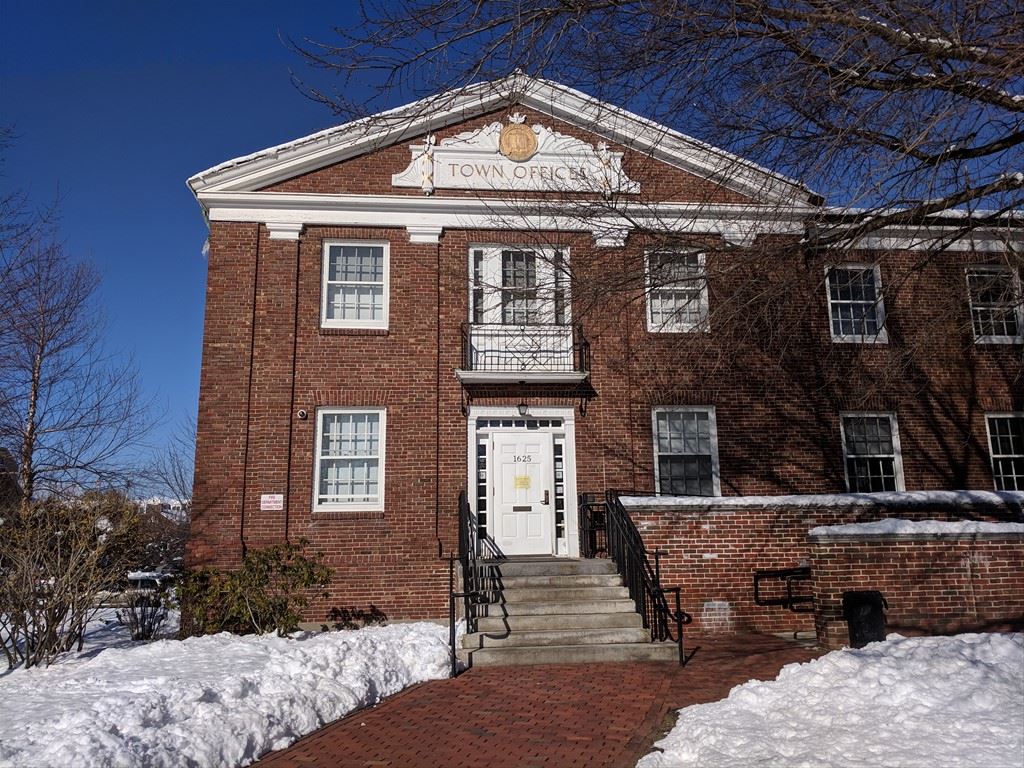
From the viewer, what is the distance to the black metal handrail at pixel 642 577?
9.62m

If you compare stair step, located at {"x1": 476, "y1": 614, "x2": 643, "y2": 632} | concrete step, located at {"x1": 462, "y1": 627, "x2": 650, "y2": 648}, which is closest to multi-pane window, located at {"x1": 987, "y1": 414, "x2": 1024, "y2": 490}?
stair step, located at {"x1": 476, "y1": 614, "x2": 643, "y2": 632}

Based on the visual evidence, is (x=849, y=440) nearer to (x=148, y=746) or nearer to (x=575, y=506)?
(x=575, y=506)

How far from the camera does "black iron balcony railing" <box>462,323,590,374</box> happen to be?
43.8 feet

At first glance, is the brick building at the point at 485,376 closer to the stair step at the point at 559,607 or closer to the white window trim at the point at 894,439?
the white window trim at the point at 894,439

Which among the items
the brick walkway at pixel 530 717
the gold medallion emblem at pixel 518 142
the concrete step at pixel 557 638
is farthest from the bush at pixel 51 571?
the gold medallion emblem at pixel 518 142

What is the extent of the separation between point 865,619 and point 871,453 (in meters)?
6.42

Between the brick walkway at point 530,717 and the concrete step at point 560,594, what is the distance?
138 centimetres

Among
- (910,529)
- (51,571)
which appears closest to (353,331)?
(51,571)

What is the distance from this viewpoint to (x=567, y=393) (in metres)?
13.5

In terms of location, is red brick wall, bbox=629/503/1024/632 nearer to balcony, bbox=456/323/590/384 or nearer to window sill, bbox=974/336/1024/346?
balcony, bbox=456/323/590/384

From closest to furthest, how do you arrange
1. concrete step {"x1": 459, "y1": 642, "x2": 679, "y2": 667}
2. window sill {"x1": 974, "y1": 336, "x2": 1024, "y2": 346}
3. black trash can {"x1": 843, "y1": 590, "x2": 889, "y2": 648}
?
black trash can {"x1": 843, "y1": 590, "x2": 889, "y2": 648}, concrete step {"x1": 459, "y1": 642, "x2": 679, "y2": 667}, window sill {"x1": 974, "y1": 336, "x2": 1024, "y2": 346}

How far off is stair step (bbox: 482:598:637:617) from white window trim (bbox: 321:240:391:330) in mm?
5329

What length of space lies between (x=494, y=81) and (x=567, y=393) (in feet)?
23.1

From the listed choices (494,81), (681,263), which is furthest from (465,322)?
(494,81)
